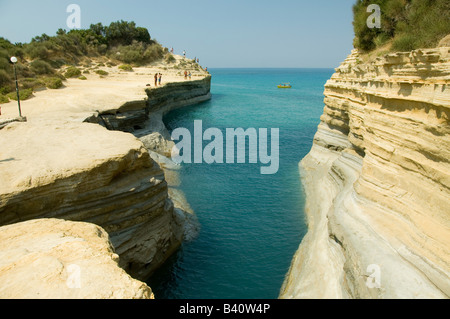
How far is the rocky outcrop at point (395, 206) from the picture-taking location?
7086 mm

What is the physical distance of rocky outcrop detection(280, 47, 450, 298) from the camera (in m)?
7.09

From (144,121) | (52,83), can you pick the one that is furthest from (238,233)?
(52,83)

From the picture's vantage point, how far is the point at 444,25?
11578mm

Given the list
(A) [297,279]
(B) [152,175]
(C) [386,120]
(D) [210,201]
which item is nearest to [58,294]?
(B) [152,175]

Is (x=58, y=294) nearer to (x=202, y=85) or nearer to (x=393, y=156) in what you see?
(x=393, y=156)

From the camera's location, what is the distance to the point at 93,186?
9.05 meters

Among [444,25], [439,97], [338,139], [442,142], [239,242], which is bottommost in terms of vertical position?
[239,242]

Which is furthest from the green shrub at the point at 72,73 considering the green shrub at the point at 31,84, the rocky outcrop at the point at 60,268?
the rocky outcrop at the point at 60,268

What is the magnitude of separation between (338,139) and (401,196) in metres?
10.7

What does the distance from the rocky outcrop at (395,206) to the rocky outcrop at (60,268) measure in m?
5.10

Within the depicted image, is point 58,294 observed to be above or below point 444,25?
below

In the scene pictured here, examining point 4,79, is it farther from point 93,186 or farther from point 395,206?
point 395,206

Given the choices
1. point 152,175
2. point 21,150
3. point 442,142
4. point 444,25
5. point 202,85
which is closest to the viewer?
point 442,142

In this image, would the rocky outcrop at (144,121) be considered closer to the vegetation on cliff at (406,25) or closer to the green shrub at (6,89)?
the green shrub at (6,89)
